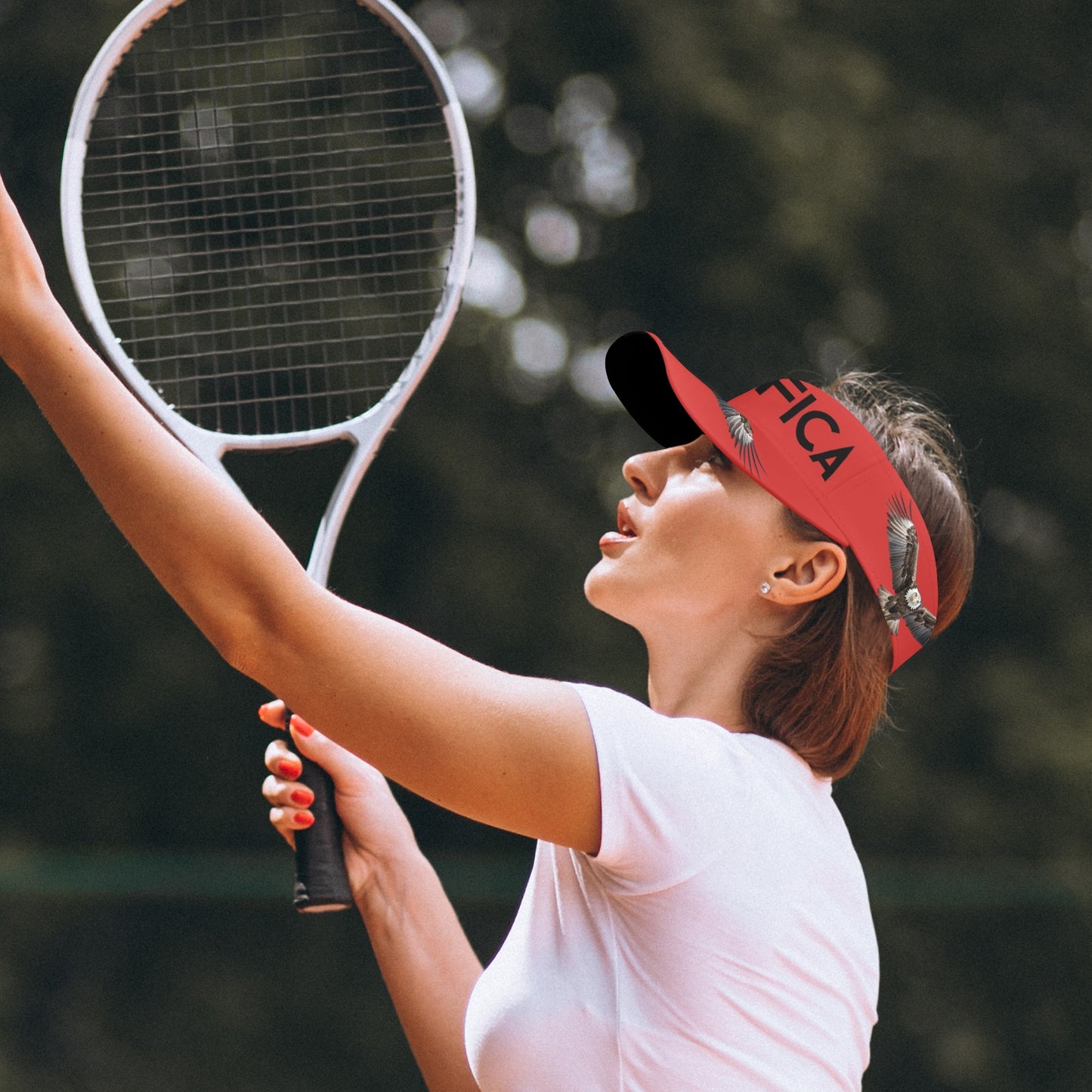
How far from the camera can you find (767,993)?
1683mm

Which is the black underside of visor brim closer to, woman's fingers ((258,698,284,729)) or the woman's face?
the woman's face

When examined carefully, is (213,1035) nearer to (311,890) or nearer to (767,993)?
(311,890)

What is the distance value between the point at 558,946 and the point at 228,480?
0.78 meters

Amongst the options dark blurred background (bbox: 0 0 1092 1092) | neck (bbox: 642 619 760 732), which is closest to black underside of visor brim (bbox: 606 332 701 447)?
neck (bbox: 642 619 760 732)

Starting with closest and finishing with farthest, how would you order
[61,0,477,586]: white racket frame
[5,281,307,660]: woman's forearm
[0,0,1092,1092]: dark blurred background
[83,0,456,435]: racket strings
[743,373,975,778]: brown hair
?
1. [5,281,307,660]: woman's forearm
2. [743,373,975,778]: brown hair
3. [61,0,477,586]: white racket frame
4. [83,0,456,435]: racket strings
5. [0,0,1092,1092]: dark blurred background

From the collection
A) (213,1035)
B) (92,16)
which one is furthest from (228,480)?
(92,16)

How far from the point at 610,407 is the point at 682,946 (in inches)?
282

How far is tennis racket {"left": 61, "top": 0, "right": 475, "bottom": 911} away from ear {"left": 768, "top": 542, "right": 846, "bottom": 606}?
Answer: 0.70m

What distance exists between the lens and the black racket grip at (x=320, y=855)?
2.20 metres

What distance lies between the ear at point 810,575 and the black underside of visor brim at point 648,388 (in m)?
0.20

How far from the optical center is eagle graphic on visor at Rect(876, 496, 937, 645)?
6.33 feet

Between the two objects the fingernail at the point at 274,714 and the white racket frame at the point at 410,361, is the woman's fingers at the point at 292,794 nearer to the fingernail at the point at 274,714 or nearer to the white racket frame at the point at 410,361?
the fingernail at the point at 274,714

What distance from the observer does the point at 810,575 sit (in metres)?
1.90

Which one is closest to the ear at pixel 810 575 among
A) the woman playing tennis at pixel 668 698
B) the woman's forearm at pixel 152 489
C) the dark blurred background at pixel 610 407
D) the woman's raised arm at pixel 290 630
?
the woman playing tennis at pixel 668 698
